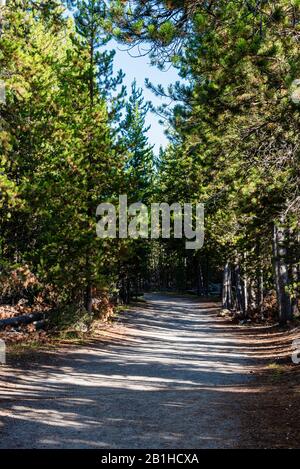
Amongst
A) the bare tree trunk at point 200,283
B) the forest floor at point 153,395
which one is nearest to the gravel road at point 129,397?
the forest floor at point 153,395

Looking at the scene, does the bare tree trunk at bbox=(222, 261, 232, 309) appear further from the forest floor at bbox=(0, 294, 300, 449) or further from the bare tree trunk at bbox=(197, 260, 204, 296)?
the bare tree trunk at bbox=(197, 260, 204, 296)

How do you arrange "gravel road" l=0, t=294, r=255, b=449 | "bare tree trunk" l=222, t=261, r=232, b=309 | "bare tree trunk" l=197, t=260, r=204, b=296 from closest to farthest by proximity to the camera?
"gravel road" l=0, t=294, r=255, b=449
"bare tree trunk" l=222, t=261, r=232, b=309
"bare tree trunk" l=197, t=260, r=204, b=296

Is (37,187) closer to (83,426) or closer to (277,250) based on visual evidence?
(83,426)

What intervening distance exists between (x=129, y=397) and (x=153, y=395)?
1.79 ft

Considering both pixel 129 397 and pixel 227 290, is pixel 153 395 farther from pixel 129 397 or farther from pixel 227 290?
pixel 227 290

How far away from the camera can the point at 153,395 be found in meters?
10.0

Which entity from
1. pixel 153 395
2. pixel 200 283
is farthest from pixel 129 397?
pixel 200 283

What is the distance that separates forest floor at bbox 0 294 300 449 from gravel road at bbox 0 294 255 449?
18mm

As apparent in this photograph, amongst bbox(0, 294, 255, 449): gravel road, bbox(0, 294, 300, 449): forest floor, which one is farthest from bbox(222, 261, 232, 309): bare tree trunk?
bbox(0, 294, 255, 449): gravel road

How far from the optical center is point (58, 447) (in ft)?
21.1

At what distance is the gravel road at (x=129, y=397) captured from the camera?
6945 mm

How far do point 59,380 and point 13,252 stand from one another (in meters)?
6.66

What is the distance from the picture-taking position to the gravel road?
6.95m

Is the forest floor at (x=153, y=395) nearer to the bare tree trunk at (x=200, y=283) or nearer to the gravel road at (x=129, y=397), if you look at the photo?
the gravel road at (x=129, y=397)
